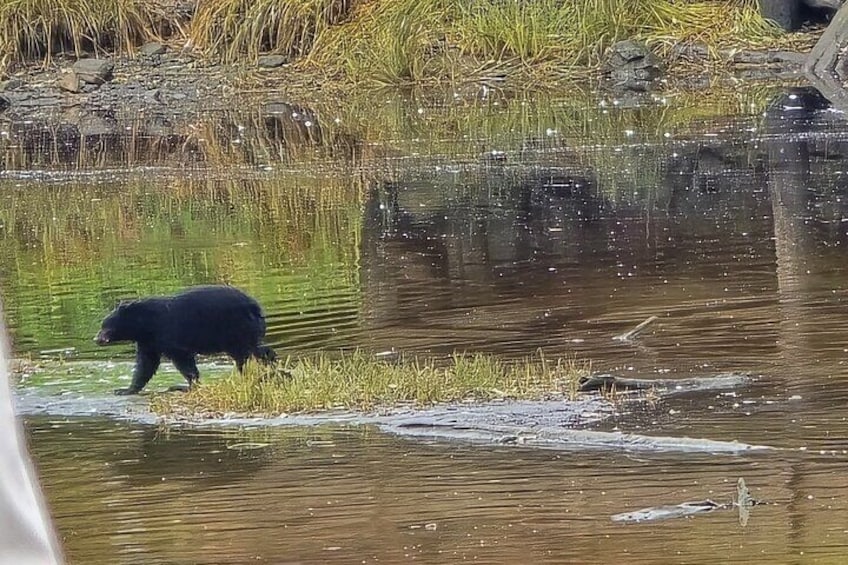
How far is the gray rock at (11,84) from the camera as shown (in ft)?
62.5

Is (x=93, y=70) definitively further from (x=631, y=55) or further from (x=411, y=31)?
(x=631, y=55)

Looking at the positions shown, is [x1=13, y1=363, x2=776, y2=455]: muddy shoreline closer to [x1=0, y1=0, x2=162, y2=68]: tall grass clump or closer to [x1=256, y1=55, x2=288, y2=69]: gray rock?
[x1=256, y1=55, x2=288, y2=69]: gray rock

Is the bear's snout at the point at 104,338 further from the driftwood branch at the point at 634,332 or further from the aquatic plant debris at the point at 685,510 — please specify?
the aquatic plant debris at the point at 685,510

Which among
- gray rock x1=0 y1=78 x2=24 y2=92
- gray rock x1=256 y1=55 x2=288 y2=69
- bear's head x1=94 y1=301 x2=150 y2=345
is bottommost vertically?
gray rock x1=0 y1=78 x2=24 y2=92

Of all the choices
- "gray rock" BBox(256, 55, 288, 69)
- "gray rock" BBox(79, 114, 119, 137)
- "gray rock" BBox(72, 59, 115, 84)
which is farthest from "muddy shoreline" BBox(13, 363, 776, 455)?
"gray rock" BBox(256, 55, 288, 69)

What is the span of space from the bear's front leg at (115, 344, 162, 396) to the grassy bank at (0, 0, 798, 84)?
12.8 m

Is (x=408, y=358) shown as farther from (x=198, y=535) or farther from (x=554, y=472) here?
(x=198, y=535)

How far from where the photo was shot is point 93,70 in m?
19.0

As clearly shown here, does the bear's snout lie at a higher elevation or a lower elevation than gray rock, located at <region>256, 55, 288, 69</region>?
higher

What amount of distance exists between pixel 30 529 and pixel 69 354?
5414 millimetres

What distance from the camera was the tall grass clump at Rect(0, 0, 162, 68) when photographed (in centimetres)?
1975

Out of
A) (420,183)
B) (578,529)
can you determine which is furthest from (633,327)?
(420,183)

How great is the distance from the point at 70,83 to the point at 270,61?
2305 millimetres

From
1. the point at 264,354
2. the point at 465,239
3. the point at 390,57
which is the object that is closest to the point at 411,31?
the point at 390,57
